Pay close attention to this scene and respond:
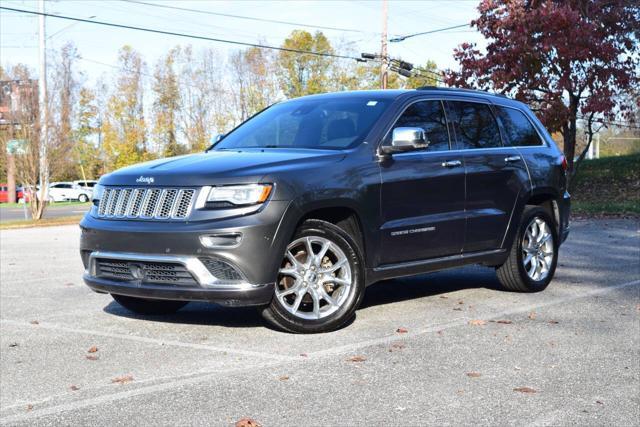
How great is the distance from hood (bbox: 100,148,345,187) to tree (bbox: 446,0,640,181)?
16483 mm

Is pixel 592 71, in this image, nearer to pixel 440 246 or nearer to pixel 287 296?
pixel 440 246

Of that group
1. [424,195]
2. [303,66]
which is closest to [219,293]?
[424,195]

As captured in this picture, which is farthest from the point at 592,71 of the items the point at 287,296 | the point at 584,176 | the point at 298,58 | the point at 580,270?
the point at 298,58

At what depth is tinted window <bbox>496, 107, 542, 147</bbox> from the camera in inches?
324

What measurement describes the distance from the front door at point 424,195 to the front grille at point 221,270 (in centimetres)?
137

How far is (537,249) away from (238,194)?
373 cm

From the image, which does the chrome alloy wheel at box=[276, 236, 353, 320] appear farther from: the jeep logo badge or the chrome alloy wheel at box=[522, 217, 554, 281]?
the chrome alloy wheel at box=[522, 217, 554, 281]

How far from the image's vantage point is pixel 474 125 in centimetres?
781

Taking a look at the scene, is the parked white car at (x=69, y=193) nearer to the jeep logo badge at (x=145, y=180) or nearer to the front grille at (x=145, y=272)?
the front grille at (x=145, y=272)

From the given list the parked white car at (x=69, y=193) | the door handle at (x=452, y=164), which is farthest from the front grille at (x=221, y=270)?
the parked white car at (x=69, y=193)

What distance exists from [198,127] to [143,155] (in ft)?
17.4

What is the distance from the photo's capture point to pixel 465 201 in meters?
7.36

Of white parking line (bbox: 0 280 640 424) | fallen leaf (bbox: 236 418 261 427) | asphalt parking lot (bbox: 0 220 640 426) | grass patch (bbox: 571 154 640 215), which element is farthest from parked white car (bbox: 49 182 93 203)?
fallen leaf (bbox: 236 418 261 427)

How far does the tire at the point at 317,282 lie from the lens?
20.0 ft
